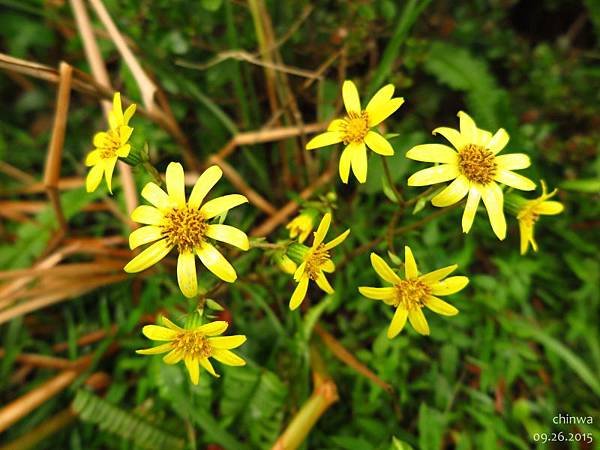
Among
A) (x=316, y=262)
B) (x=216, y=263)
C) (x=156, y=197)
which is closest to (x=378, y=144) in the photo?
(x=316, y=262)

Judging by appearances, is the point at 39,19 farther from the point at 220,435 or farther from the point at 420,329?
the point at 420,329

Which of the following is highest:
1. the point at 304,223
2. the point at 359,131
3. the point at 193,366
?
the point at 359,131

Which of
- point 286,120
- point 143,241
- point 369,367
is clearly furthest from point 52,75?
point 369,367

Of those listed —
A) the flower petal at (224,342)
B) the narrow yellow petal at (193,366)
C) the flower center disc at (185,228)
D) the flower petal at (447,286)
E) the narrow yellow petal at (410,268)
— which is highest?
the flower petal at (447,286)

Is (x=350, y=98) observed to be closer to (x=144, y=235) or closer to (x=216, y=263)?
(x=216, y=263)

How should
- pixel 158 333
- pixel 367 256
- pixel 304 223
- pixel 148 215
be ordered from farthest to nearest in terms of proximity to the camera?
pixel 367 256, pixel 304 223, pixel 148 215, pixel 158 333

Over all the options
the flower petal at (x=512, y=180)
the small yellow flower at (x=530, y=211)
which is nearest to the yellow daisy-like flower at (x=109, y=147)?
the flower petal at (x=512, y=180)

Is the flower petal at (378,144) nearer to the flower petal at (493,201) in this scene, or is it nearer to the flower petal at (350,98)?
the flower petal at (350,98)
